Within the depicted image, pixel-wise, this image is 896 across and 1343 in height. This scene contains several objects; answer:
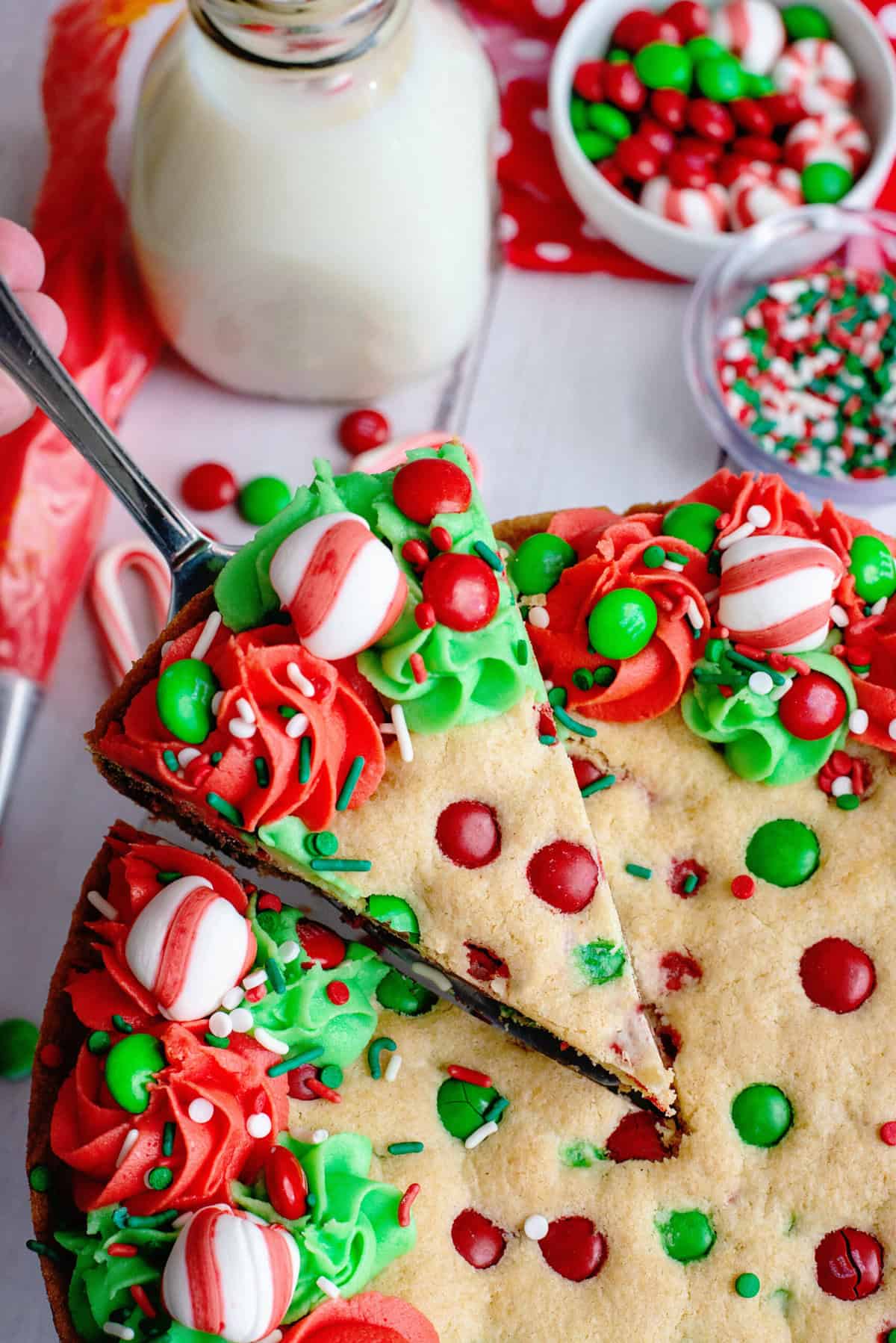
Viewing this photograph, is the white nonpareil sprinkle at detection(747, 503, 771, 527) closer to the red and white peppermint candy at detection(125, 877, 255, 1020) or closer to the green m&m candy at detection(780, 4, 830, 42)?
the red and white peppermint candy at detection(125, 877, 255, 1020)

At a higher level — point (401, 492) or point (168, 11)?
point (168, 11)

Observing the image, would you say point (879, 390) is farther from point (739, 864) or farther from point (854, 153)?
point (739, 864)

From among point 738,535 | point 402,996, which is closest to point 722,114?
point 738,535

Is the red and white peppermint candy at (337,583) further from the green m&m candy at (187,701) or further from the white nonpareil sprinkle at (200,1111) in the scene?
the white nonpareil sprinkle at (200,1111)

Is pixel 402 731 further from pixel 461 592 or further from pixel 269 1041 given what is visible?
pixel 269 1041

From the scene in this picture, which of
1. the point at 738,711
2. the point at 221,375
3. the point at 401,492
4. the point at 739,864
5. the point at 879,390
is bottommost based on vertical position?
the point at 879,390

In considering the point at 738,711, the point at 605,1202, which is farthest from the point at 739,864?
the point at 605,1202

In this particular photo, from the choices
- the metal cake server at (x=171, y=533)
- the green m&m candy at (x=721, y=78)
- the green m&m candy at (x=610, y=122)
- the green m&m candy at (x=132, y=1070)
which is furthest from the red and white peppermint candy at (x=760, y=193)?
the green m&m candy at (x=132, y=1070)
